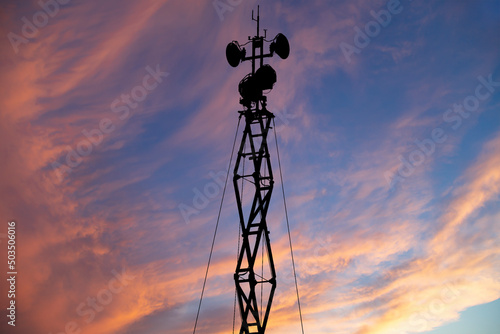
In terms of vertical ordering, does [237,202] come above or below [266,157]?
below

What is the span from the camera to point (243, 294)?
70.0 feet

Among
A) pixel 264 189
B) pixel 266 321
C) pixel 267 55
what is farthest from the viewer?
pixel 267 55

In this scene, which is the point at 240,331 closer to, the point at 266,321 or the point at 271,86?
the point at 266,321

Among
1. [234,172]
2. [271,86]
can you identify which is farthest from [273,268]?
[271,86]

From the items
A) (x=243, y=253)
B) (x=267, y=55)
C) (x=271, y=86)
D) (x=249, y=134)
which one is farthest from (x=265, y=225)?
(x=267, y=55)

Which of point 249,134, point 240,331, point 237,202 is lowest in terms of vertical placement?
point 240,331

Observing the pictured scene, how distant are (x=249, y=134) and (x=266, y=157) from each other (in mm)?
1610

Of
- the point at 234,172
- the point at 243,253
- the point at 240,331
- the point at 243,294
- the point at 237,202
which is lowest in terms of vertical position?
the point at 240,331

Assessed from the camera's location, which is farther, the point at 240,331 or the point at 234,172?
the point at 234,172

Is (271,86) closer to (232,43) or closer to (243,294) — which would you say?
(232,43)

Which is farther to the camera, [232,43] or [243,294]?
[232,43]

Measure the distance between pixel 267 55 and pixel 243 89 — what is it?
2.50 m

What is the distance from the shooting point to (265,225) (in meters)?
21.9

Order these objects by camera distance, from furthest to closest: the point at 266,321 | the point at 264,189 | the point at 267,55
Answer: the point at 267,55
the point at 264,189
the point at 266,321
